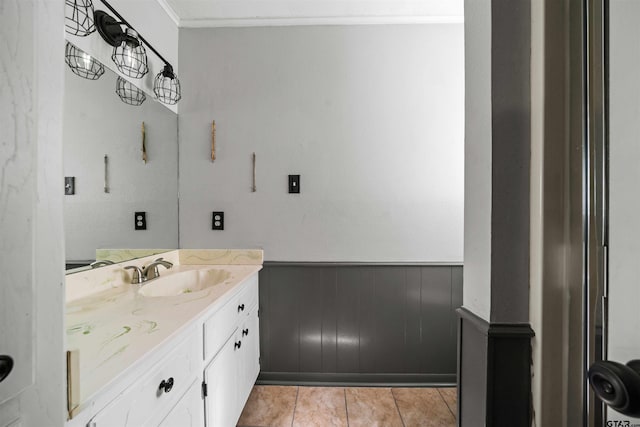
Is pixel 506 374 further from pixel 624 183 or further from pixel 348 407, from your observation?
pixel 348 407

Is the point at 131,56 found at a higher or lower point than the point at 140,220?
higher

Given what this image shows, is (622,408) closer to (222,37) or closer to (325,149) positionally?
(325,149)

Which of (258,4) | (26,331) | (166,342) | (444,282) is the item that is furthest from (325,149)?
(26,331)

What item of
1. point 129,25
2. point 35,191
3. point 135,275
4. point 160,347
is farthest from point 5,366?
point 129,25

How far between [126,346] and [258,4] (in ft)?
7.04

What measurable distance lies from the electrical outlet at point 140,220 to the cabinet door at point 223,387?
87cm

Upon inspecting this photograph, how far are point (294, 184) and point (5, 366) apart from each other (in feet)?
5.89

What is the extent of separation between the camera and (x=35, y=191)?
44 centimetres

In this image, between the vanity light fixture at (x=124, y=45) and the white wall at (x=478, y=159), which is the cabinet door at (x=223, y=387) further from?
the vanity light fixture at (x=124, y=45)

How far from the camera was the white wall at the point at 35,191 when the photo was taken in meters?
0.40

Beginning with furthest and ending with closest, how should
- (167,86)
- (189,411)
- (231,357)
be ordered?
(167,86), (231,357), (189,411)

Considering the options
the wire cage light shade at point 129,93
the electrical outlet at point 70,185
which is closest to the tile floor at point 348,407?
the electrical outlet at point 70,185

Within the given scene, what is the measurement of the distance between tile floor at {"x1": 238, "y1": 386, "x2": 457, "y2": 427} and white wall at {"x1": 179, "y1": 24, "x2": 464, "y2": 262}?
89 centimetres

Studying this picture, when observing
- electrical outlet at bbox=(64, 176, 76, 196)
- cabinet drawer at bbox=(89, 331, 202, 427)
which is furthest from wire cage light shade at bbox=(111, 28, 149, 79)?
cabinet drawer at bbox=(89, 331, 202, 427)
